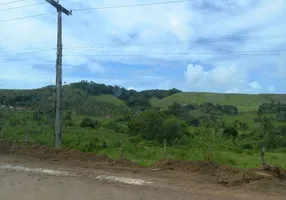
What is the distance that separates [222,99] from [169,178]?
8726 cm

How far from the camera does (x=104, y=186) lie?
12.0 metres

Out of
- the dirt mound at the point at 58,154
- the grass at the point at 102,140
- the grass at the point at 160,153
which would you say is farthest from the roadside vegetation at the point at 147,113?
the dirt mound at the point at 58,154

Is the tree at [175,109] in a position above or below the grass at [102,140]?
above

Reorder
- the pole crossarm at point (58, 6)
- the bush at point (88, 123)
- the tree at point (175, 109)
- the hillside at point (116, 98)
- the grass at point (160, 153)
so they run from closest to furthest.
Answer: the pole crossarm at point (58, 6) → the grass at point (160, 153) → the bush at point (88, 123) → the hillside at point (116, 98) → the tree at point (175, 109)

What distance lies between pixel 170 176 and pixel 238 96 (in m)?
90.4

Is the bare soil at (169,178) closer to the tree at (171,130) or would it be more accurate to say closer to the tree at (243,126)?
the tree at (171,130)

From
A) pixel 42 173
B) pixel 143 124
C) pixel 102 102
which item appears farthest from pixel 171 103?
pixel 42 173

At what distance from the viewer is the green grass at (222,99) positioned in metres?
91.0

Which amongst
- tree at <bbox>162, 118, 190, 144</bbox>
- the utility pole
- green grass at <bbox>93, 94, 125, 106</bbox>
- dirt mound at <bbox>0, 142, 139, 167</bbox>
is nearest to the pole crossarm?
the utility pole

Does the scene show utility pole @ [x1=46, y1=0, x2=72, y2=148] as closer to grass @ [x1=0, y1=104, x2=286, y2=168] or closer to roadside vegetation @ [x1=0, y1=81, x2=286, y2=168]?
grass @ [x1=0, y1=104, x2=286, y2=168]

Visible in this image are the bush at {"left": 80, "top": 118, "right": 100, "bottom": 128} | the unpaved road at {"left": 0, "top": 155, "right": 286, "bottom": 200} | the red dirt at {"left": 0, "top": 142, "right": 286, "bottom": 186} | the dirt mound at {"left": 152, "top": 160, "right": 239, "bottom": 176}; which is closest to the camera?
the unpaved road at {"left": 0, "top": 155, "right": 286, "bottom": 200}

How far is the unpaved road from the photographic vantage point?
10.7m

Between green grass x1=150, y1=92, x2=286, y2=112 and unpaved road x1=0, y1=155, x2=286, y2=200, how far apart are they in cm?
7254

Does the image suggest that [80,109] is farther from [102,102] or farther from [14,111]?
[14,111]
